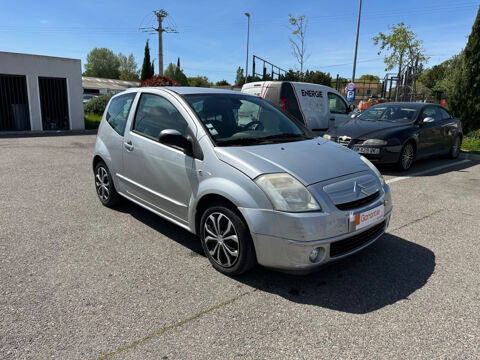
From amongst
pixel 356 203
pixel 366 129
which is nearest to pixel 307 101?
pixel 366 129

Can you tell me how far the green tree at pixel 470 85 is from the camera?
12914 mm

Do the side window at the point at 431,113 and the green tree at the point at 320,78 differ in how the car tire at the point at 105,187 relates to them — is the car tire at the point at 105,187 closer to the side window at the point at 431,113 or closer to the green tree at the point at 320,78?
the side window at the point at 431,113

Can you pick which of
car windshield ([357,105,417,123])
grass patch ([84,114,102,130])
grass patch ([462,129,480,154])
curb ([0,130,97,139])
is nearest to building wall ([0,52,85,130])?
curb ([0,130,97,139])

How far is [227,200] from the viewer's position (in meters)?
2.96

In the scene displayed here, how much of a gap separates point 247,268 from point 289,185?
772mm

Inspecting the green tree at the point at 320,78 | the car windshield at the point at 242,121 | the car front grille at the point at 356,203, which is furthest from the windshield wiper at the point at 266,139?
the green tree at the point at 320,78

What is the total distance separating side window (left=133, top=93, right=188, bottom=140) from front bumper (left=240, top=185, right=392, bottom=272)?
4.18 feet

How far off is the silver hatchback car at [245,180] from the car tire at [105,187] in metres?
0.45

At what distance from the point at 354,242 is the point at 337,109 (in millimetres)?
9317

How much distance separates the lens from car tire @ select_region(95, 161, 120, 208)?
4.66m

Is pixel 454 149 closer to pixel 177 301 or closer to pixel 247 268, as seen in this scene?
pixel 247 268

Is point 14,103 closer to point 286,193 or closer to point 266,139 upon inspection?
point 266,139

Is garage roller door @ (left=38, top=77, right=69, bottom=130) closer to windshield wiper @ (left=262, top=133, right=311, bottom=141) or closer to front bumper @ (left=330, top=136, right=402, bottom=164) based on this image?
front bumper @ (left=330, top=136, right=402, bottom=164)

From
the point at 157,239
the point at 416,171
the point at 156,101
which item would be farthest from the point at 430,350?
the point at 416,171
